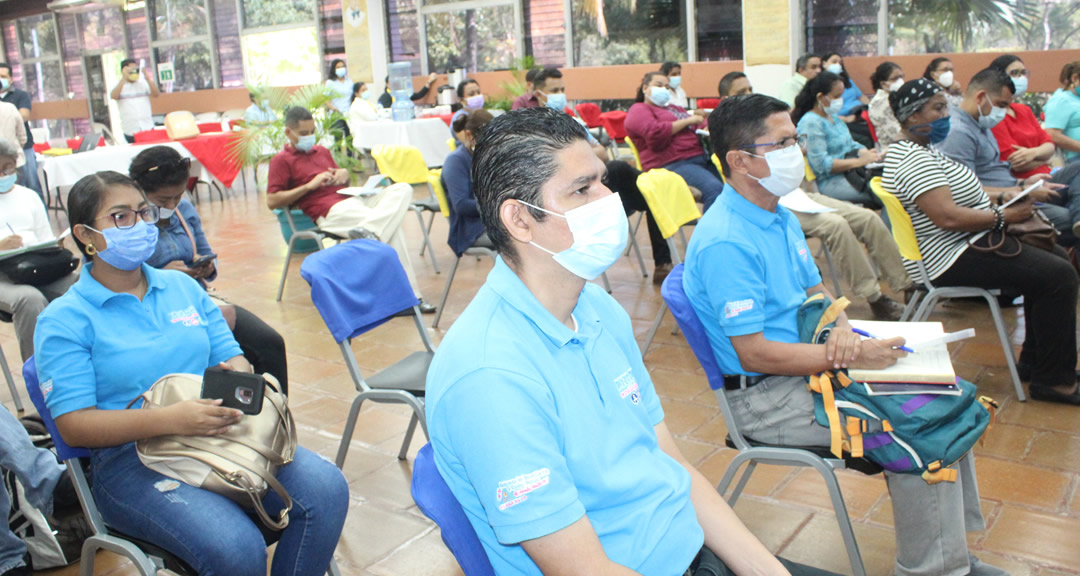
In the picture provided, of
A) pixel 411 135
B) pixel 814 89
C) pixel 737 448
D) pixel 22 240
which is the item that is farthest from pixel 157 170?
pixel 411 135

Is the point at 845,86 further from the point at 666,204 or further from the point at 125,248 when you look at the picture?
the point at 125,248

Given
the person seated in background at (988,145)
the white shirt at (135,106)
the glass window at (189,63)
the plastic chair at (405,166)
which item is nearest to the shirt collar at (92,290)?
the person seated in background at (988,145)

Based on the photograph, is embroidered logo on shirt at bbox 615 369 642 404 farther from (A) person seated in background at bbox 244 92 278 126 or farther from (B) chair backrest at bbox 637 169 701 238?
(A) person seated in background at bbox 244 92 278 126

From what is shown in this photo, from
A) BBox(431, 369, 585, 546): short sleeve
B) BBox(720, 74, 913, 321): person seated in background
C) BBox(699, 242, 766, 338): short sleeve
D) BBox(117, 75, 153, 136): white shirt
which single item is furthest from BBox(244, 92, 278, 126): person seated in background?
BBox(431, 369, 585, 546): short sleeve

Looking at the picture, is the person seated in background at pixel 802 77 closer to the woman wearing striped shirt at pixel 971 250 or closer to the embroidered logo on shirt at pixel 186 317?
the woman wearing striped shirt at pixel 971 250

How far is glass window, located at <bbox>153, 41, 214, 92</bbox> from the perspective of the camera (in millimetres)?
16150

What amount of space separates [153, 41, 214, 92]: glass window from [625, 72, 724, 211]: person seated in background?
1265 cm

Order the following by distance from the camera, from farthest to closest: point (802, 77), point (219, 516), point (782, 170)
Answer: point (802, 77) < point (782, 170) < point (219, 516)

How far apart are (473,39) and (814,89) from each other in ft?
28.0

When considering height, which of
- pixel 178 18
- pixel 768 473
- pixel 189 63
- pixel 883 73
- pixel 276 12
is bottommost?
pixel 768 473

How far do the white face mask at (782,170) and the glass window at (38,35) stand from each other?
1951 cm

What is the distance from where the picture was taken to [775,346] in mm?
2096

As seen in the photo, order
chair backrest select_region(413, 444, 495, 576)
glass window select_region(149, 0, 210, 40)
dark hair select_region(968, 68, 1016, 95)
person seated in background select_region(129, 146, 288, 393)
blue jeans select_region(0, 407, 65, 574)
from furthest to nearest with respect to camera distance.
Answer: glass window select_region(149, 0, 210, 40)
dark hair select_region(968, 68, 1016, 95)
person seated in background select_region(129, 146, 288, 393)
blue jeans select_region(0, 407, 65, 574)
chair backrest select_region(413, 444, 495, 576)

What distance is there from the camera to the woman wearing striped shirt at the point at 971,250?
3.20 metres
